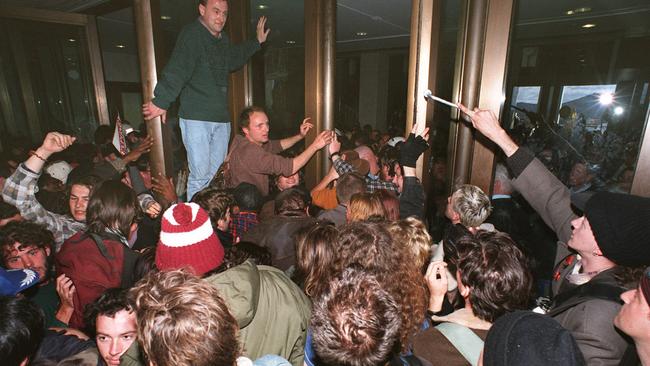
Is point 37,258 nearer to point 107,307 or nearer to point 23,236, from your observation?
point 23,236

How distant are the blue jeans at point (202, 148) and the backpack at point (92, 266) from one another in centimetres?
93

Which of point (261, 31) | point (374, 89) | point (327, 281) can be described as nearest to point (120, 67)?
point (374, 89)

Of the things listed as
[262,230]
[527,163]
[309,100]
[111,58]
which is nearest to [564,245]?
[527,163]

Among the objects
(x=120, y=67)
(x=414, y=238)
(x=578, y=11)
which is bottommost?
(x=414, y=238)

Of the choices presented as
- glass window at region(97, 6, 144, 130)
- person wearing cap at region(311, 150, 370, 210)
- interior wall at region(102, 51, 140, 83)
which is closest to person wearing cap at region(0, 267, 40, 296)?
person wearing cap at region(311, 150, 370, 210)

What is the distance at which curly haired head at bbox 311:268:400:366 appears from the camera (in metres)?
0.82

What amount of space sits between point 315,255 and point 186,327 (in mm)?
767

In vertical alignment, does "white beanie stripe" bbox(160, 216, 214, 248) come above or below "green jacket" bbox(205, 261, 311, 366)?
above

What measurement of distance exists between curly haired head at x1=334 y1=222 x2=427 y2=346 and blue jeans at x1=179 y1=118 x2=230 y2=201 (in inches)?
57.0

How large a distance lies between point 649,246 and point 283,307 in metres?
1.26

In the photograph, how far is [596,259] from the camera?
127cm

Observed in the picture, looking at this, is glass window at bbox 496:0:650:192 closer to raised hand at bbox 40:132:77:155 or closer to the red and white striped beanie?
the red and white striped beanie

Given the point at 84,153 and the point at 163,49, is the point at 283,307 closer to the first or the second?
the point at 163,49

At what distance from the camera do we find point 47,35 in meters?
4.22
